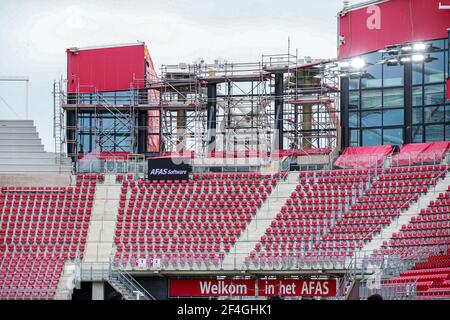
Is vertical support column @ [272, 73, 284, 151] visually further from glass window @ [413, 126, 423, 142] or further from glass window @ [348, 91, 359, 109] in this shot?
glass window @ [413, 126, 423, 142]

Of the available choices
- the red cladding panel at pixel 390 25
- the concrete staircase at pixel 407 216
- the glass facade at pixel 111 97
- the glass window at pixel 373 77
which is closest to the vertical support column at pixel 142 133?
the glass facade at pixel 111 97

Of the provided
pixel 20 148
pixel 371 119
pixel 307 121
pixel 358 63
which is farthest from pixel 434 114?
pixel 20 148

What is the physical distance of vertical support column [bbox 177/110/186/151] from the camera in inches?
2327

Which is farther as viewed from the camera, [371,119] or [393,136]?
[371,119]

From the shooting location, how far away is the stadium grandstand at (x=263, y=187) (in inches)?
1688

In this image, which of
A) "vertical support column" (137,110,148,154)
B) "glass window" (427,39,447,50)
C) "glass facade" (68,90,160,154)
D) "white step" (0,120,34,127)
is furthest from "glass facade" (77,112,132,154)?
"glass window" (427,39,447,50)

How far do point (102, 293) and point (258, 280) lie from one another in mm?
6670

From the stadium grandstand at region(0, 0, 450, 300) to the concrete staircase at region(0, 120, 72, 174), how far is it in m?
0.07

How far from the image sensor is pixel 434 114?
47.8 meters

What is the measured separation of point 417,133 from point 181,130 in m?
16.5

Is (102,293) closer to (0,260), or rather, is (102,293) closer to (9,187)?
(0,260)

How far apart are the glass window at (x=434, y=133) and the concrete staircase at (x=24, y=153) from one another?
17.7 metres

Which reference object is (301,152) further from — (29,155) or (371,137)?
(29,155)

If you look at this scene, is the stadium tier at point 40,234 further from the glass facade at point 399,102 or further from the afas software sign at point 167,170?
the glass facade at point 399,102
